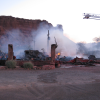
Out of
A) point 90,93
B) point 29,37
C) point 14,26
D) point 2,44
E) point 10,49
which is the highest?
point 14,26

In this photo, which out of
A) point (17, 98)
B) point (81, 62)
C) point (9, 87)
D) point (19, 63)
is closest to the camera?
point (17, 98)

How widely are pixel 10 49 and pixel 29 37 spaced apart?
75365 mm

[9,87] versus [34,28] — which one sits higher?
[34,28]

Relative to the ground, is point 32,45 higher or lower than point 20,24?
lower

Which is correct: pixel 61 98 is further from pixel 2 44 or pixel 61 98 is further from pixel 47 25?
pixel 47 25

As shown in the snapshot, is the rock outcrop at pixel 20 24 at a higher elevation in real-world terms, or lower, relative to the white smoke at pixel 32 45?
higher

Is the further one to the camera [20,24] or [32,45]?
[20,24]

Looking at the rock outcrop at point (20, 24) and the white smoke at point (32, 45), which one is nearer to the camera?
the white smoke at point (32, 45)

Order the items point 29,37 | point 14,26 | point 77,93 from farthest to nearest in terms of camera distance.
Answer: point 14,26 → point 29,37 → point 77,93

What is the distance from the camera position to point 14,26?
101500mm

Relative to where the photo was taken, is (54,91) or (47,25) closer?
(54,91)

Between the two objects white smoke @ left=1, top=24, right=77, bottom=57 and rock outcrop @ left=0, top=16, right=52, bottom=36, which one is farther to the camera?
rock outcrop @ left=0, top=16, right=52, bottom=36

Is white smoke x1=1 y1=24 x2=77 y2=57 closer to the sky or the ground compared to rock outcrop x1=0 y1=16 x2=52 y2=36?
closer to the ground

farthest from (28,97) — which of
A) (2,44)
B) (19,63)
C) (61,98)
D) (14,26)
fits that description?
(14,26)
